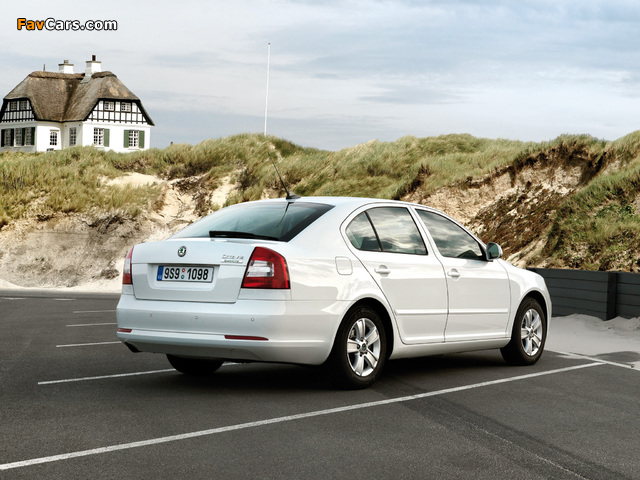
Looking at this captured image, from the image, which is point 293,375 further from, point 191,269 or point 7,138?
point 7,138

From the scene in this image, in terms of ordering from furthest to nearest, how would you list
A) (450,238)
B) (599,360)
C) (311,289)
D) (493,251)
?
(599,360) < (493,251) < (450,238) < (311,289)

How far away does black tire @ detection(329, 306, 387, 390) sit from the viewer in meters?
7.32

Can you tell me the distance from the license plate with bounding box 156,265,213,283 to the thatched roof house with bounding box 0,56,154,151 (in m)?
66.8

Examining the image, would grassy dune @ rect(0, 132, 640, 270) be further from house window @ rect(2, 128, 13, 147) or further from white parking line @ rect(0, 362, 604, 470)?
house window @ rect(2, 128, 13, 147)

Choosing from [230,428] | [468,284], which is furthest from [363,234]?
[230,428]

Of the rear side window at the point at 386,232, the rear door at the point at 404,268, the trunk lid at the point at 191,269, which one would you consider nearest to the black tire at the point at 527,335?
the rear door at the point at 404,268

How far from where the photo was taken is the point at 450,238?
8914 mm

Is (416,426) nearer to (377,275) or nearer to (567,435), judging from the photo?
(567,435)

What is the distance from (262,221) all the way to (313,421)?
219cm

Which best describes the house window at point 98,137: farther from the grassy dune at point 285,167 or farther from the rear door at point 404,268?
the rear door at point 404,268

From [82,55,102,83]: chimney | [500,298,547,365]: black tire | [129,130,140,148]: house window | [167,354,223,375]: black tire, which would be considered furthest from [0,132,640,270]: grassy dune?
[82,55,102,83]: chimney

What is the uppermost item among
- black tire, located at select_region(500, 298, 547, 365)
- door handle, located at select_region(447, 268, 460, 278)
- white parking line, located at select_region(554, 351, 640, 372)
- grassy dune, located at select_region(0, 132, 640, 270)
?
grassy dune, located at select_region(0, 132, 640, 270)

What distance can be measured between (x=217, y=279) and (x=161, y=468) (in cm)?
236

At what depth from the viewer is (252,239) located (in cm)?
732
